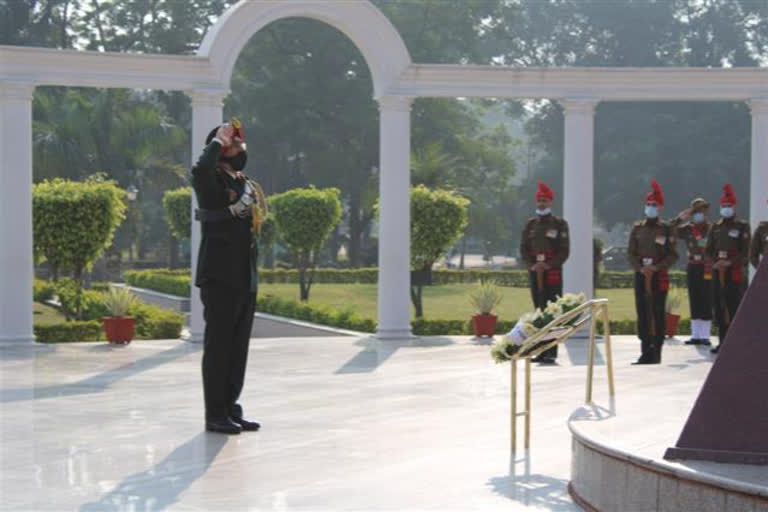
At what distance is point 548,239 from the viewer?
45.5ft

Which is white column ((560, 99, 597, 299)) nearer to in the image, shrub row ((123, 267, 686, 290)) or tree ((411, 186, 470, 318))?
tree ((411, 186, 470, 318))

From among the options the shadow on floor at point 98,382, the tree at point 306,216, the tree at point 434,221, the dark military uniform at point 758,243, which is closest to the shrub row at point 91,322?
the shadow on floor at point 98,382

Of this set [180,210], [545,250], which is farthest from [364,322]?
[180,210]

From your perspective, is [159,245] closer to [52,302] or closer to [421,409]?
[52,302]

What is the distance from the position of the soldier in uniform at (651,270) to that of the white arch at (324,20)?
4154mm

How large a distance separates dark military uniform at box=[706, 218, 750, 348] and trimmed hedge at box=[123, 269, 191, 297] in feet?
50.2

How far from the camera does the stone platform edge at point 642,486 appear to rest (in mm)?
4957

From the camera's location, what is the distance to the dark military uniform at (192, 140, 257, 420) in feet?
27.4

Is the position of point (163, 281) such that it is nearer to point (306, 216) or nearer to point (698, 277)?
point (306, 216)

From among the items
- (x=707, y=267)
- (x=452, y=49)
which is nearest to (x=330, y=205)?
(x=707, y=267)

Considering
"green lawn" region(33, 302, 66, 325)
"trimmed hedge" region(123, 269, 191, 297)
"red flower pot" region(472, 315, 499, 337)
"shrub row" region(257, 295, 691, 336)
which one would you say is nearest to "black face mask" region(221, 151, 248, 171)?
"red flower pot" region(472, 315, 499, 337)

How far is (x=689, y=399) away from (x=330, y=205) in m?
17.4

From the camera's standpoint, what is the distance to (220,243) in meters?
8.41

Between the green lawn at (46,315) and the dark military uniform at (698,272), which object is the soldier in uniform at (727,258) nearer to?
the dark military uniform at (698,272)
